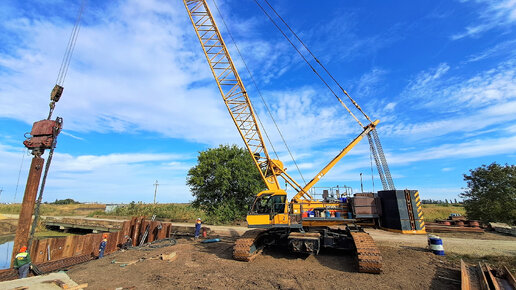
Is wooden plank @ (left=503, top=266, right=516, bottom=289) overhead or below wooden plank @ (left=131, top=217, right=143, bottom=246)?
below

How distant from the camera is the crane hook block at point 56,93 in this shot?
10.4 metres

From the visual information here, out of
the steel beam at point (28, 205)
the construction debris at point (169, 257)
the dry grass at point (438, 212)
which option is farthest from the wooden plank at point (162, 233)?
the dry grass at point (438, 212)

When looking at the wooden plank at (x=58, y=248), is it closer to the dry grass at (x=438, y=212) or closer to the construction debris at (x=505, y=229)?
the construction debris at (x=505, y=229)

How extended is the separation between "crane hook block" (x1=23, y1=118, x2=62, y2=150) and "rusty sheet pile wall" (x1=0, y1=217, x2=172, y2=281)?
5157 mm

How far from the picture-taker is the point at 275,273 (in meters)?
8.57

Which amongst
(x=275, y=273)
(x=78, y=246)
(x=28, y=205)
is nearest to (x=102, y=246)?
(x=78, y=246)

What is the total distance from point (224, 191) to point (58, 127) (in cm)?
1821

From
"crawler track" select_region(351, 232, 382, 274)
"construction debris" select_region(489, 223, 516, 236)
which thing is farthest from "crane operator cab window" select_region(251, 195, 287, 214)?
"construction debris" select_region(489, 223, 516, 236)

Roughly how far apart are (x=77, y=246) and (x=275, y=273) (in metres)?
12.5

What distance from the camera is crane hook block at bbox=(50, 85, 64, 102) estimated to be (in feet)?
34.0

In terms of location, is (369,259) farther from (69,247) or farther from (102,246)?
(69,247)

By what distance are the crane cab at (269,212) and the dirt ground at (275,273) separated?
63.1 inches

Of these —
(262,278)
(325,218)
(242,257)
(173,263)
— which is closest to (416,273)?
(325,218)

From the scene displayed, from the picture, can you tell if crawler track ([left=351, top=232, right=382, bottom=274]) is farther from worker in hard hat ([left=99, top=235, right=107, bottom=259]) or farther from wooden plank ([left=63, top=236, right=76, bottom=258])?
wooden plank ([left=63, top=236, right=76, bottom=258])
